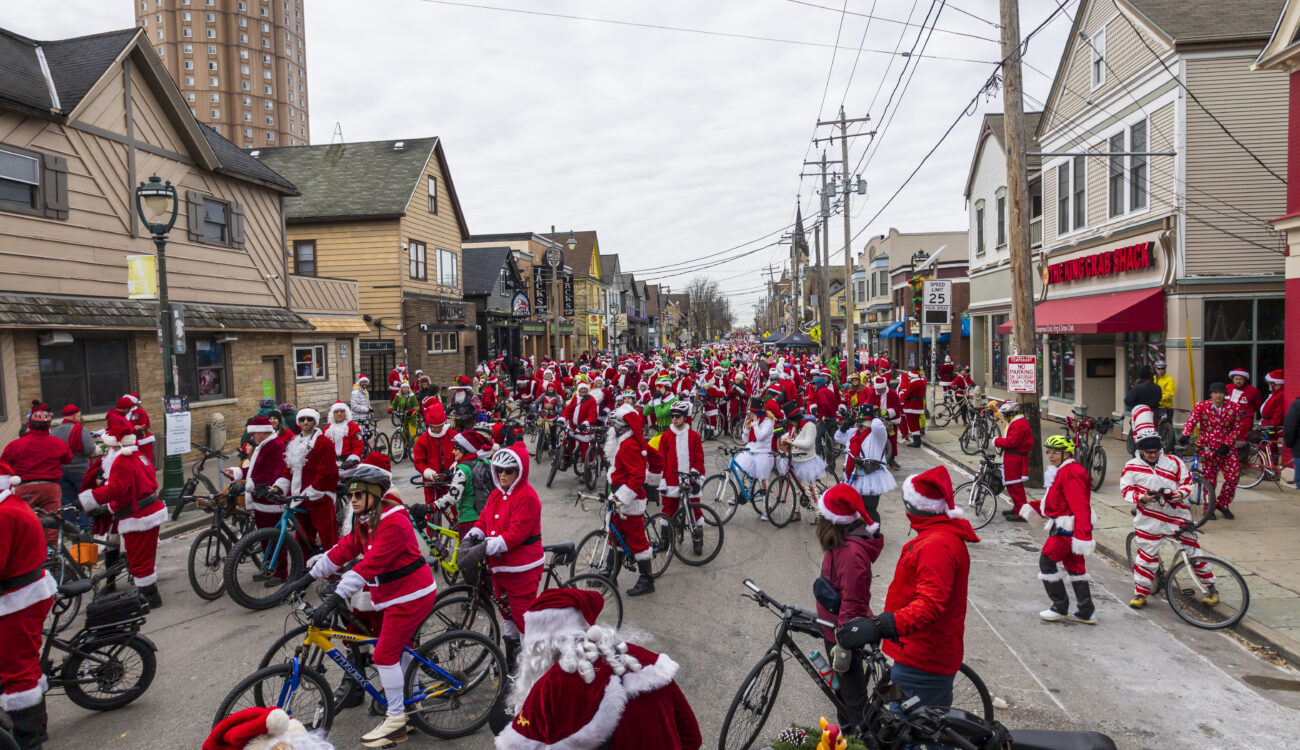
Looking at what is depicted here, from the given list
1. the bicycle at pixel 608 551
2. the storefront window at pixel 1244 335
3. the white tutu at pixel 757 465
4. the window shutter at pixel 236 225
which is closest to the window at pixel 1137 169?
the storefront window at pixel 1244 335

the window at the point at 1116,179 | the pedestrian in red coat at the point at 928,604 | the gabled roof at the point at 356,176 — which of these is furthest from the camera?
the gabled roof at the point at 356,176

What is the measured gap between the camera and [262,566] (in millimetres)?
7504

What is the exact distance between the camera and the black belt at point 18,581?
14.6ft

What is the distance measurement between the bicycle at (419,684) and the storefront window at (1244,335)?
1594 cm

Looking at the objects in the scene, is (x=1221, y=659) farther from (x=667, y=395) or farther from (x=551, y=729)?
(x=667, y=395)

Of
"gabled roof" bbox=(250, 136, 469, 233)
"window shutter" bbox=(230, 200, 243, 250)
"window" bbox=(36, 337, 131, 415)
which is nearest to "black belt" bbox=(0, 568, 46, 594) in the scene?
"window" bbox=(36, 337, 131, 415)

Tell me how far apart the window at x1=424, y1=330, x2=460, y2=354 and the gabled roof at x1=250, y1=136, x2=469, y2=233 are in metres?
5.05

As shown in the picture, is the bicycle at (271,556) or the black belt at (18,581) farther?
the bicycle at (271,556)

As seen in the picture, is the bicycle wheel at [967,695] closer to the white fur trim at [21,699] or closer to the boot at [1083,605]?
the boot at [1083,605]

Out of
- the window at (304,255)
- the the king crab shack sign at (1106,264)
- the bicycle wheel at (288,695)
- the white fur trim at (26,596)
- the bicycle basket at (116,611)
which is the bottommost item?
the bicycle wheel at (288,695)

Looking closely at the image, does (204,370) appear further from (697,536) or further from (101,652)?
(697,536)

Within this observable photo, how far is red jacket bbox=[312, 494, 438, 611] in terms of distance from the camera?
4613mm

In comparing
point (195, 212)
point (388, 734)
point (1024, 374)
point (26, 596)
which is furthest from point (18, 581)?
point (195, 212)

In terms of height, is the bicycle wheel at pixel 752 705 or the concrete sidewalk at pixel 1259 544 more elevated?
the bicycle wheel at pixel 752 705
